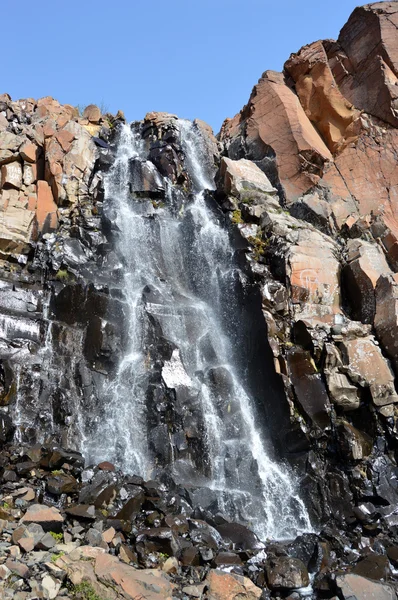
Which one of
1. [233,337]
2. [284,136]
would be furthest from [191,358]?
[284,136]

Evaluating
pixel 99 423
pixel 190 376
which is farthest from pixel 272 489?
pixel 99 423

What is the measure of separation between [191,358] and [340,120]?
16.5m

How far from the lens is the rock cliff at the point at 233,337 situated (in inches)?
404

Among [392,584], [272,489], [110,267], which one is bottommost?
[392,584]

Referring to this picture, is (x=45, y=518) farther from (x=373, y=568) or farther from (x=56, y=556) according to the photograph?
(x=373, y=568)

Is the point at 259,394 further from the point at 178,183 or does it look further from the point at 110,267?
the point at 178,183

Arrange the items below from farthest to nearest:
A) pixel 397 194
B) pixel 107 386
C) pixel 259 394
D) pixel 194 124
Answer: pixel 194 124 → pixel 397 194 → pixel 259 394 → pixel 107 386

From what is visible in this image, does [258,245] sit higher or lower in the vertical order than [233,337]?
higher

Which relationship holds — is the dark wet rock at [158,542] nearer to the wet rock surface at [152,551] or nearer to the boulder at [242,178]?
the wet rock surface at [152,551]

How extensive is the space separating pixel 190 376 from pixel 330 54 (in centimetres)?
2137

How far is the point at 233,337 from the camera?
18.7 metres

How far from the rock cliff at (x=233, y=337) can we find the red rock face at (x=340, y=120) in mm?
103

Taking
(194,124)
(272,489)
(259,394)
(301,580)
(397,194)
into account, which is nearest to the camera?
(301,580)

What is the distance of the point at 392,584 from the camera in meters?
10.6
